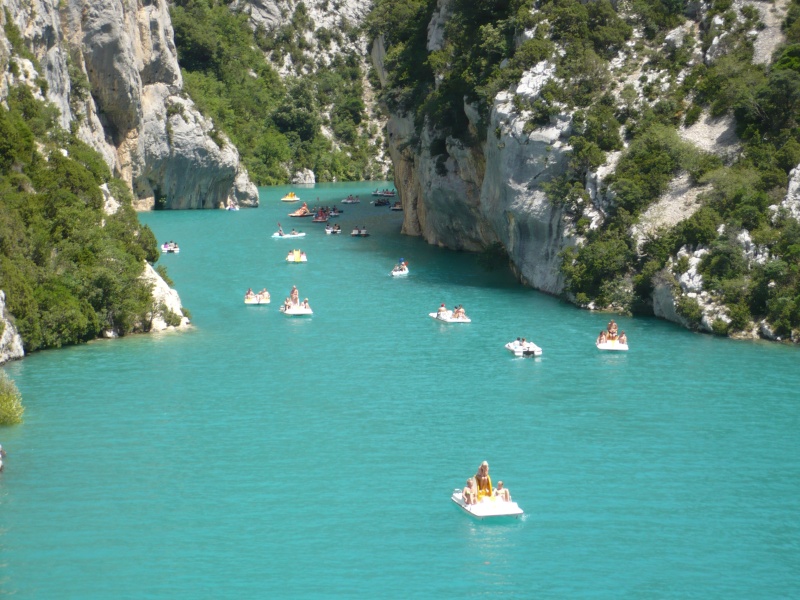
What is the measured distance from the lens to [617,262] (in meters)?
56.9

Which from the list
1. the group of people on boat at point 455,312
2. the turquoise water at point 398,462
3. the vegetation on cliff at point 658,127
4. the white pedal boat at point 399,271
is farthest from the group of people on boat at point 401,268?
the group of people on boat at point 455,312

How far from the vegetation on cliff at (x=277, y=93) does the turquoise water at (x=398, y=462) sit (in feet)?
332

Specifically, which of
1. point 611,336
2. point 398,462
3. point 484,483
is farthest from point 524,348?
point 484,483

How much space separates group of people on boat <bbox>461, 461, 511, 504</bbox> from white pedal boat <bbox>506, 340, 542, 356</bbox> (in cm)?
1787

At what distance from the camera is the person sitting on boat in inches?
1190

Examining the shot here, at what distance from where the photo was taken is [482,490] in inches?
1198

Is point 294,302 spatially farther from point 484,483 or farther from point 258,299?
point 484,483

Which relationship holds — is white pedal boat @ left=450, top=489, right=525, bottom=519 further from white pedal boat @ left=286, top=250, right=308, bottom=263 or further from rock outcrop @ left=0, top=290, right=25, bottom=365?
white pedal boat @ left=286, top=250, right=308, bottom=263

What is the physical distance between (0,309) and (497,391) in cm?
1916

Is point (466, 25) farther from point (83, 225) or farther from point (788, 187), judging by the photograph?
point (83, 225)

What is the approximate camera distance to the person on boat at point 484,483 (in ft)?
99.6

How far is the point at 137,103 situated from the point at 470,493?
85913 millimetres

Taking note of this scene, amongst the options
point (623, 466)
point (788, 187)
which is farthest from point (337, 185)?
point (623, 466)

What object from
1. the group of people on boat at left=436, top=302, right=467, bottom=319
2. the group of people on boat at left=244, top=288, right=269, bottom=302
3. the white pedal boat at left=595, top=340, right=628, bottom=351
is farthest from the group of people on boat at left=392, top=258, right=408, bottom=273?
the white pedal boat at left=595, top=340, right=628, bottom=351
